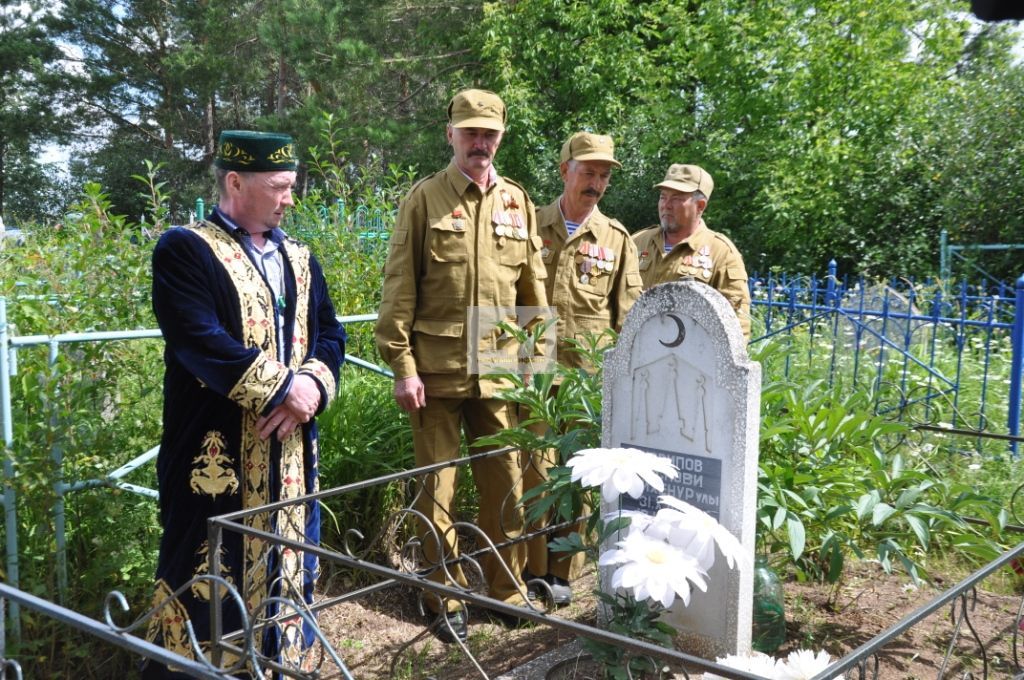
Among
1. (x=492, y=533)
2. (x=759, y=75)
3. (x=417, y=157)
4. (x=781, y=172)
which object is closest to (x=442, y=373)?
(x=492, y=533)

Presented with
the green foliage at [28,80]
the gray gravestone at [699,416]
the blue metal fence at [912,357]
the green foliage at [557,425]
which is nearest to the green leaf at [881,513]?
the gray gravestone at [699,416]

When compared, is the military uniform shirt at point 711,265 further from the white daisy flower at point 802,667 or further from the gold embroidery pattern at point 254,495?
the white daisy flower at point 802,667

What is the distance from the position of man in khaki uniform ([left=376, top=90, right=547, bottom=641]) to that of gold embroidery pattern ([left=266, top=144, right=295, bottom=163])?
87cm

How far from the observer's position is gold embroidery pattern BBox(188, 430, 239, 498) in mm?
2592

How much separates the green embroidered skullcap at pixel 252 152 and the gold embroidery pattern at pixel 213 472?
0.76 m

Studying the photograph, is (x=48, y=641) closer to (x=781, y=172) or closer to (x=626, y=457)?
(x=626, y=457)

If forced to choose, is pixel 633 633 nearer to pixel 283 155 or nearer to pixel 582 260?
pixel 283 155

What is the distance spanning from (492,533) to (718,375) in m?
1.39

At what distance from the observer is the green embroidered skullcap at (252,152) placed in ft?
8.43

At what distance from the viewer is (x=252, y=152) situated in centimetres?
257

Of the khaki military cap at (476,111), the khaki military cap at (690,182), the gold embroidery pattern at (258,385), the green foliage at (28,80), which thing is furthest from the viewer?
the green foliage at (28,80)

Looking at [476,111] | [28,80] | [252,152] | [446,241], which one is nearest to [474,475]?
[446,241]

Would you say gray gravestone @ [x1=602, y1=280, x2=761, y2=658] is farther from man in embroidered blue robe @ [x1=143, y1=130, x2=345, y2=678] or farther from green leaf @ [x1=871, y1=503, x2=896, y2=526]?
man in embroidered blue robe @ [x1=143, y1=130, x2=345, y2=678]

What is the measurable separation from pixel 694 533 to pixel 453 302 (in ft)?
4.76
